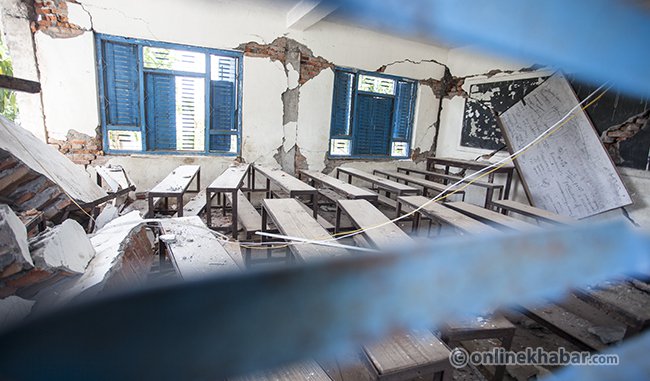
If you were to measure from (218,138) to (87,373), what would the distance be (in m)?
4.74

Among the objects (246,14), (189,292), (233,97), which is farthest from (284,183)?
(189,292)

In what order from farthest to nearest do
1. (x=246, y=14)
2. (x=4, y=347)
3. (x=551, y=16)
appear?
(x=246, y=14) → (x=551, y=16) → (x=4, y=347)

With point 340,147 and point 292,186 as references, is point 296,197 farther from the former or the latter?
point 340,147

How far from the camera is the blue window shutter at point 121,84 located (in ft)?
12.9

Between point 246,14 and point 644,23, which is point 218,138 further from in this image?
point 644,23

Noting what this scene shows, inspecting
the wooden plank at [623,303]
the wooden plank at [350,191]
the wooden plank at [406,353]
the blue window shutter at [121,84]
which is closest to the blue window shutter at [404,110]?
the wooden plank at [350,191]

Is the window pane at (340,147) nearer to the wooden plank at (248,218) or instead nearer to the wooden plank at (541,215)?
the wooden plank at (248,218)

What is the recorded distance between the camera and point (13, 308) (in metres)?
1.10

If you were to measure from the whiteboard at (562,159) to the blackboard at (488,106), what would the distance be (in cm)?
20

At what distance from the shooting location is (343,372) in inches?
55.9

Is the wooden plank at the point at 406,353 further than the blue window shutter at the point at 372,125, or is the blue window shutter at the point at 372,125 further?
the blue window shutter at the point at 372,125

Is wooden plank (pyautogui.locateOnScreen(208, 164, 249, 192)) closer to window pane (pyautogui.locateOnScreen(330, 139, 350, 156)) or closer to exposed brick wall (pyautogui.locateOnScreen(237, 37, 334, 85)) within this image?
exposed brick wall (pyautogui.locateOnScreen(237, 37, 334, 85))

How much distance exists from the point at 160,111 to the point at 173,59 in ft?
2.37

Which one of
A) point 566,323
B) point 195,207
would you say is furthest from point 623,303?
point 195,207
